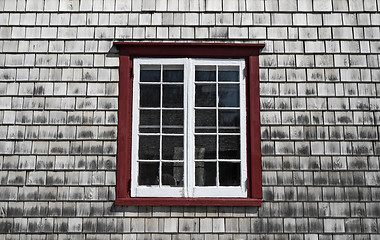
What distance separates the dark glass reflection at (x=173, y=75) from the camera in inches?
195

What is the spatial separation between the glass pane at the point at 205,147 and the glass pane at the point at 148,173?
54cm

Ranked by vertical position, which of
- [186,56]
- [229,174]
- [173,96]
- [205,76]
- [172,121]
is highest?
[186,56]

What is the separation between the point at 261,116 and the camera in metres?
4.84

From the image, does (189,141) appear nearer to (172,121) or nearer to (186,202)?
(172,121)

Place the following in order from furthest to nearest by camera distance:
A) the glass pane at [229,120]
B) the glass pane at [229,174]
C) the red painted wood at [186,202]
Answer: the glass pane at [229,120] → the glass pane at [229,174] → the red painted wood at [186,202]

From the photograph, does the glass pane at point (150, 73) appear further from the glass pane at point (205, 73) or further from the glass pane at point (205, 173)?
the glass pane at point (205, 173)

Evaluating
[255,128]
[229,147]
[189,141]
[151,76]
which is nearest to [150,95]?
[151,76]

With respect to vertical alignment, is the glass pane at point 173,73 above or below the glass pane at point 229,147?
above

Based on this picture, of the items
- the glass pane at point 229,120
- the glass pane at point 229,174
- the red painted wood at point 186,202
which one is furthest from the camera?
the glass pane at point 229,120

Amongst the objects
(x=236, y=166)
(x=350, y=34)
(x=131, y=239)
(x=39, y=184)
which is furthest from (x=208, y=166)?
(x=350, y=34)

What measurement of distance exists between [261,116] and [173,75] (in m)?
1.23

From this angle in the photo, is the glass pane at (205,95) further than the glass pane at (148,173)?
Yes

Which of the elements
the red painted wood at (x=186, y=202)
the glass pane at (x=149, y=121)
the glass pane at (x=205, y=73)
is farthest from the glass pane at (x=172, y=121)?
the red painted wood at (x=186, y=202)

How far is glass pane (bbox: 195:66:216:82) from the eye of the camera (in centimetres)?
497
